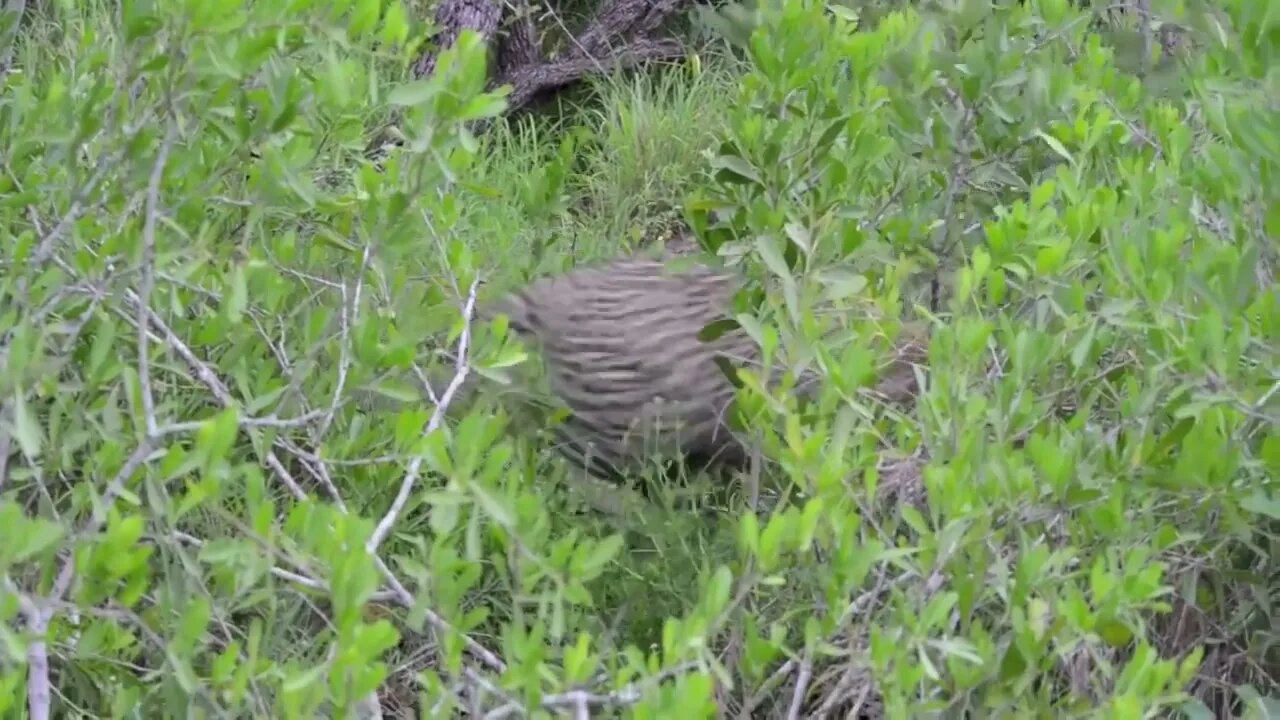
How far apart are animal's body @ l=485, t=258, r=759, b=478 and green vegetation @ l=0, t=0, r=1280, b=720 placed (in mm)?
192

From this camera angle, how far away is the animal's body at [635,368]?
230 centimetres

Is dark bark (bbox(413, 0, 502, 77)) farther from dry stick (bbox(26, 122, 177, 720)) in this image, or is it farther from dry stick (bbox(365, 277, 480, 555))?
dry stick (bbox(26, 122, 177, 720))

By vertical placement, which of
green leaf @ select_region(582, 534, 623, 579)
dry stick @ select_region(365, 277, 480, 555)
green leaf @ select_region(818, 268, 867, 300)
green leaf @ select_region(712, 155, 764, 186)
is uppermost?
green leaf @ select_region(712, 155, 764, 186)

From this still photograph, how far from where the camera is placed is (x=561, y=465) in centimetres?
213

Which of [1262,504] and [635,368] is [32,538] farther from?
[635,368]

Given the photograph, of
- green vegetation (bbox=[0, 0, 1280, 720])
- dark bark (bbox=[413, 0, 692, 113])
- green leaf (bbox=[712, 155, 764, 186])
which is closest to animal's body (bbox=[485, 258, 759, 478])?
green vegetation (bbox=[0, 0, 1280, 720])

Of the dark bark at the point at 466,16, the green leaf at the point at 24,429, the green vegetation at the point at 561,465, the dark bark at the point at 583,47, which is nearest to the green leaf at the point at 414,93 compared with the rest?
the green vegetation at the point at 561,465

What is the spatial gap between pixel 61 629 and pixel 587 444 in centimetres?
109

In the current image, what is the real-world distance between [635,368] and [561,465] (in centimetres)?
29

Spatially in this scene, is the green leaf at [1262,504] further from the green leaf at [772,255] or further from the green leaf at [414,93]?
the green leaf at [414,93]

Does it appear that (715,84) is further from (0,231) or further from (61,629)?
(61,629)

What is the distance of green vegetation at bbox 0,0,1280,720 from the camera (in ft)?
3.87

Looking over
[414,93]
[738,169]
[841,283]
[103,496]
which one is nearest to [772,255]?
[841,283]

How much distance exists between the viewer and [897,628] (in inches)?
48.9
